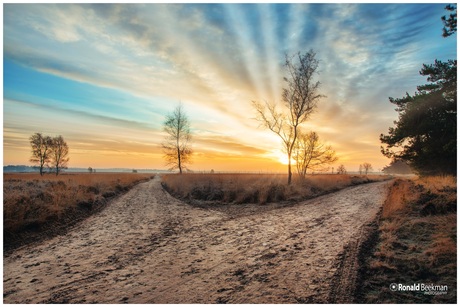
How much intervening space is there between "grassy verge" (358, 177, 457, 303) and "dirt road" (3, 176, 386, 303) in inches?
23.7

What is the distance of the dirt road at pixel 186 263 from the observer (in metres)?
3.67

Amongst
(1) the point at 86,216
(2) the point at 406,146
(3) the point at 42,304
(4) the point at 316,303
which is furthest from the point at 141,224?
(2) the point at 406,146

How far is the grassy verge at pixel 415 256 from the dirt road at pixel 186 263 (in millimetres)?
603

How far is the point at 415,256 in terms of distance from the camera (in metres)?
4.73

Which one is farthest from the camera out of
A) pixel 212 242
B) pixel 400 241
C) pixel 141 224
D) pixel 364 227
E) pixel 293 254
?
pixel 141 224

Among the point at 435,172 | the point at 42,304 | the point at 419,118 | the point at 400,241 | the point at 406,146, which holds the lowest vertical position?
the point at 42,304

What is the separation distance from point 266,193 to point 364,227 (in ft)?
22.3

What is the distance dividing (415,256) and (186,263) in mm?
4433

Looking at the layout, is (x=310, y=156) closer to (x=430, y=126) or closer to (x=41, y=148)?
(x=430, y=126)

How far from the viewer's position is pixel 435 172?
1844 centimetres

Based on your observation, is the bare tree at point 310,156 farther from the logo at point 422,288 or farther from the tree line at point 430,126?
the logo at point 422,288

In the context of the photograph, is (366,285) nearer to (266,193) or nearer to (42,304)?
(42,304)

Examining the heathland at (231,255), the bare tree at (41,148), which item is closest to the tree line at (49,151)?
the bare tree at (41,148)

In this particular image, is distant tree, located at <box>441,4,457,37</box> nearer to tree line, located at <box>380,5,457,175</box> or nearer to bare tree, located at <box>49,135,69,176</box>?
tree line, located at <box>380,5,457,175</box>
